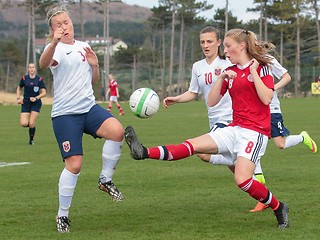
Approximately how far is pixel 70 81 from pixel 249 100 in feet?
5.88

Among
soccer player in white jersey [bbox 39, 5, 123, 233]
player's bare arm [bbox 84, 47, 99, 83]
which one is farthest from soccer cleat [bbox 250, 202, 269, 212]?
player's bare arm [bbox 84, 47, 99, 83]

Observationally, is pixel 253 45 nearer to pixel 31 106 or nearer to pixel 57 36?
pixel 57 36

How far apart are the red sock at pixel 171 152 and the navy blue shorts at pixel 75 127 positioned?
826 mm

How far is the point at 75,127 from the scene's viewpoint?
770 cm

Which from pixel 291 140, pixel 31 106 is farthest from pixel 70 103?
pixel 31 106

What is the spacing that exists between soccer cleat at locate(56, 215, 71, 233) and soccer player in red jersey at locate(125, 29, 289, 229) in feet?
3.45

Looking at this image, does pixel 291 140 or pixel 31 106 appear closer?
pixel 291 140

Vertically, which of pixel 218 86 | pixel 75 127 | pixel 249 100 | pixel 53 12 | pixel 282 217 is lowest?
pixel 282 217

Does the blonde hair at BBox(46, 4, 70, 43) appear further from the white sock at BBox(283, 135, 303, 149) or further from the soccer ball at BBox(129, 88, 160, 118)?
the white sock at BBox(283, 135, 303, 149)

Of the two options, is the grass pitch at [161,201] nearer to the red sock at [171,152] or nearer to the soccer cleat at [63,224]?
the soccer cleat at [63,224]

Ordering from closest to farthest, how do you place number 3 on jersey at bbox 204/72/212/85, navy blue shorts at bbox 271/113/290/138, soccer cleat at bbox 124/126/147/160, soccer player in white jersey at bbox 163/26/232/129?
1. soccer cleat at bbox 124/126/147/160
2. soccer player in white jersey at bbox 163/26/232/129
3. number 3 on jersey at bbox 204/72/212/85
4. navy blue shorts at bbox 271/113/290/138

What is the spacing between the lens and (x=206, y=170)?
1259 centimetres

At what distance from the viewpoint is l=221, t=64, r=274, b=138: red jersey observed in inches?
293

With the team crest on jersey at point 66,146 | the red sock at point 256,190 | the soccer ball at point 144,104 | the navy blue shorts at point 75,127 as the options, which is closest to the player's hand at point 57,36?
the navy blue shorts at point 75,127
